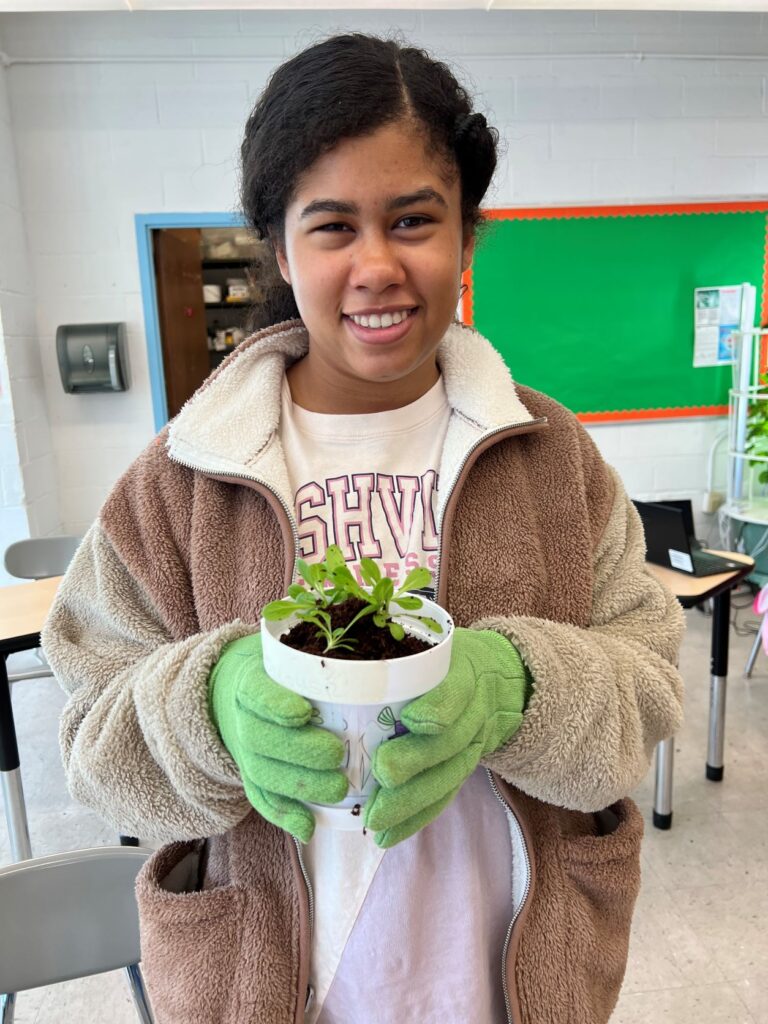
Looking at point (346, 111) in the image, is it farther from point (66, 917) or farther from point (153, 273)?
point (153, 273)

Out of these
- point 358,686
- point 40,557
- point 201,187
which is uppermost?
point 201,187

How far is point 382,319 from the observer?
0.79m

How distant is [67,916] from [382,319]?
99 cm

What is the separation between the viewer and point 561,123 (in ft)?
12.2

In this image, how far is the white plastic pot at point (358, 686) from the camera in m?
0.54

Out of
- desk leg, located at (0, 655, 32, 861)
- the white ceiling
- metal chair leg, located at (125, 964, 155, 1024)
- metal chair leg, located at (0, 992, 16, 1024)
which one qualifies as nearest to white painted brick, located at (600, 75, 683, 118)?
the white ceiling

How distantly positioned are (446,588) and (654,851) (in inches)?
71.0

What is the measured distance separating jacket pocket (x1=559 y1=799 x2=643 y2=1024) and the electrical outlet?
3.63 m

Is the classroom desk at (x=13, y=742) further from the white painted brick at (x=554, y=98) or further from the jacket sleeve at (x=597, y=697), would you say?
the white painted brick at (x=554, y=98)

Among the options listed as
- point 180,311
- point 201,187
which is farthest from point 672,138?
point 180,311

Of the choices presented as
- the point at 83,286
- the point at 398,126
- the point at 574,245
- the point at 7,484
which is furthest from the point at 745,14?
the point at 7,484

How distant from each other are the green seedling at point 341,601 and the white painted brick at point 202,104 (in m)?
3.45

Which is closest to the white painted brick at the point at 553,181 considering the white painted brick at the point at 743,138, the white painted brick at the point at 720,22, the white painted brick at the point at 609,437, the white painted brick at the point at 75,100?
the white painted brick at the point at 743,138

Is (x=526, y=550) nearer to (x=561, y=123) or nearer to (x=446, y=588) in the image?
(x=446, y=588)
